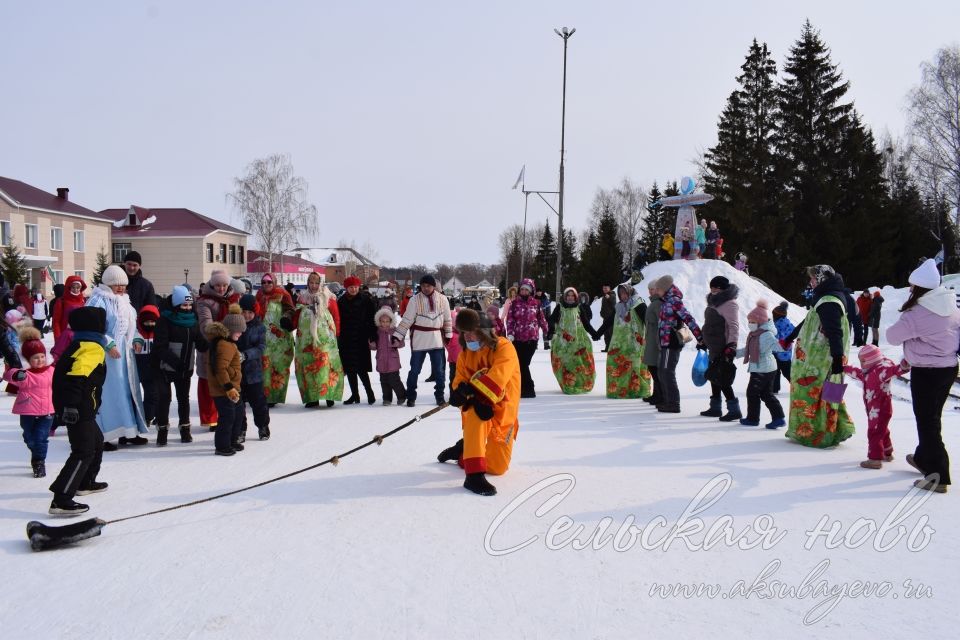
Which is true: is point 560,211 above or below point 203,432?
above

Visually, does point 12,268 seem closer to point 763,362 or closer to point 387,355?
point 387,355

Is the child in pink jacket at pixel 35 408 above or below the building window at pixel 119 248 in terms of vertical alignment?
below

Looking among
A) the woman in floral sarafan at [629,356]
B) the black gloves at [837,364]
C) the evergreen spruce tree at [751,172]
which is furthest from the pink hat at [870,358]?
the evergreen spruce tree at [751,172]

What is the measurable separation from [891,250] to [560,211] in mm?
20826

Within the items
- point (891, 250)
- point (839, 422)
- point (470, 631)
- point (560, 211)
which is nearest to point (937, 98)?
point (891, 250)

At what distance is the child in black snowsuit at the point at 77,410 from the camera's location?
186 inches

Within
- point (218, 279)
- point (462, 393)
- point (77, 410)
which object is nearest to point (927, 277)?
point (462, 393)

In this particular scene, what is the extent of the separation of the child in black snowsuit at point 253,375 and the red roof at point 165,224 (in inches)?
2008

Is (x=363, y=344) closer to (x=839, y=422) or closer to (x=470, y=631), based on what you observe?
(x=839, y=422)

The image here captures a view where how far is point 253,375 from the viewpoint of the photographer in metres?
7.23

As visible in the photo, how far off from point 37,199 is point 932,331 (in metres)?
50.1

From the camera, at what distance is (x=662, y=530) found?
14.7 ft

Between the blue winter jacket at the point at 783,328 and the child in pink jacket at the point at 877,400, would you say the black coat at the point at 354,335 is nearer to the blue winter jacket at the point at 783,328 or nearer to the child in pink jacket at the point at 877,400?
the blue winter jacket at the point at 783,328

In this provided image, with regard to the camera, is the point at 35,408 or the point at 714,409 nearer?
the point at 35,408
